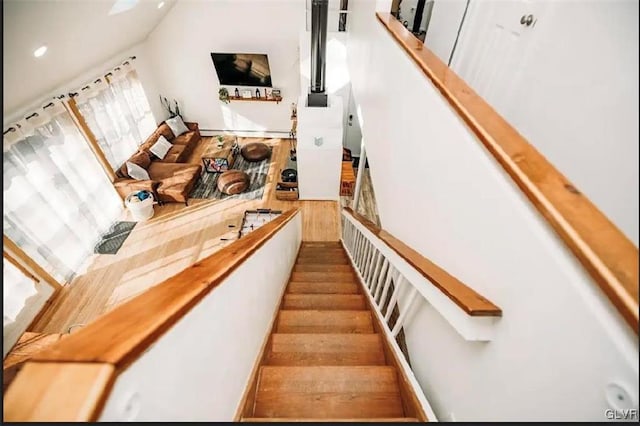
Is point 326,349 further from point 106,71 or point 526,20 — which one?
point 106,71

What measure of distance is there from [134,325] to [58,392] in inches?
5.7

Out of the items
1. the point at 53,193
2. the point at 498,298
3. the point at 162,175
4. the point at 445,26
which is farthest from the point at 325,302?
the point at 162,175

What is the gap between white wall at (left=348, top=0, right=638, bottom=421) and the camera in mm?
462

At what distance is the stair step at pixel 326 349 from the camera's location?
5.17ft

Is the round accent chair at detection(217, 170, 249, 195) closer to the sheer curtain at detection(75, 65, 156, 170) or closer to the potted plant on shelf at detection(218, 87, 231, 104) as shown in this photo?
the sheer curtain at detection(75, 65, 156, 170)

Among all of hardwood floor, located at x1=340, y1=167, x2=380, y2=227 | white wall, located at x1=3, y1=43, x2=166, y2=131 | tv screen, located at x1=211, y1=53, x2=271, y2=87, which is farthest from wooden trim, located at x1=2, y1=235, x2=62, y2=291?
tv screen, located at x1=211, y1=53, x2=271, y2=87

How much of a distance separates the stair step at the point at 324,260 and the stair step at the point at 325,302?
4.21 ft

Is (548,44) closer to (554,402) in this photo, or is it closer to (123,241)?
(554,402)

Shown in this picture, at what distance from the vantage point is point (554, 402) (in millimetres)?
534

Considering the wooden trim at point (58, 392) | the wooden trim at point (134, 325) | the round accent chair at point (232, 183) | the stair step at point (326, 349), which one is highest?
the wooden trim at point (58, 392)

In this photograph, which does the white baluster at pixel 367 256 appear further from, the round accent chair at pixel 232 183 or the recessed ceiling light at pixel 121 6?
the recessed ceiling light at pixel 121 6

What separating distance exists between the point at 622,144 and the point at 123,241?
5.55 metres

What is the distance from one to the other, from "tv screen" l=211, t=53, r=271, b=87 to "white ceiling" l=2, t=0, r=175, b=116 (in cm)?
133
